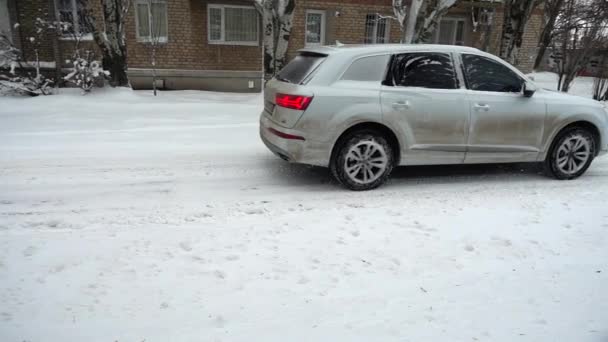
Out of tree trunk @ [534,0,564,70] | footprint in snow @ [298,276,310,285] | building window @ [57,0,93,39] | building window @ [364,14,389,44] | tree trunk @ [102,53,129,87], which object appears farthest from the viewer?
tree trunk @ [534,0,564,70]

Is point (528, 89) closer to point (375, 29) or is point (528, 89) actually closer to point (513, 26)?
point (513, 26)

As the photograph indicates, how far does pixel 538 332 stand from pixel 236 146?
5.50 meters

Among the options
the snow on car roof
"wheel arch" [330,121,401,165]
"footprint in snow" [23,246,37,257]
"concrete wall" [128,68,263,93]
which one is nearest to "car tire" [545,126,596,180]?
the snow on car roof

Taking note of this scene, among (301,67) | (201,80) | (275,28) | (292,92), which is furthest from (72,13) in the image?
(292,92)

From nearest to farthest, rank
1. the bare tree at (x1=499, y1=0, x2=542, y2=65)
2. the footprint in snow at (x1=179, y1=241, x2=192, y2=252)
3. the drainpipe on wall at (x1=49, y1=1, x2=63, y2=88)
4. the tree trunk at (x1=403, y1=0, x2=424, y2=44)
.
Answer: the footprint in snow at (x1=179, y1=241, x2=192, y2=252) < the tree trunk at (x1=403, y1=0, x2=424, y2=44) < the bare tree at (x1=499, y1=0, x2=542, y2=65) < the drainpipe on wall at (x1=49, y1=1, x2=63, y2=88)

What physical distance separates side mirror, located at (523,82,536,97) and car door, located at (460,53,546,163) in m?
0.05

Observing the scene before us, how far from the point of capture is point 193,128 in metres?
8.78

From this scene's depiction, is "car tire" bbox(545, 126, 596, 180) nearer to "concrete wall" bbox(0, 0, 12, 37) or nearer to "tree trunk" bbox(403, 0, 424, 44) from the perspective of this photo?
"tree trunk" bbox(403, 0, 424, 44)

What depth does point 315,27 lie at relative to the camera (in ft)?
57.2

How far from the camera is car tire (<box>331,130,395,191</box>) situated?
17.6 ft

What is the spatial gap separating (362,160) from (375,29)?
1401cm

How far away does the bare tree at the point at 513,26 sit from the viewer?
11.7 metres

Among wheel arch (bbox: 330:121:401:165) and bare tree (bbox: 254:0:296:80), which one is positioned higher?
bare tree (bbox: 254:0:296:80)

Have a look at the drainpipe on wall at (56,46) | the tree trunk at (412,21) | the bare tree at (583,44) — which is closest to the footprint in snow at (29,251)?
the tree trunk at (412,21)
